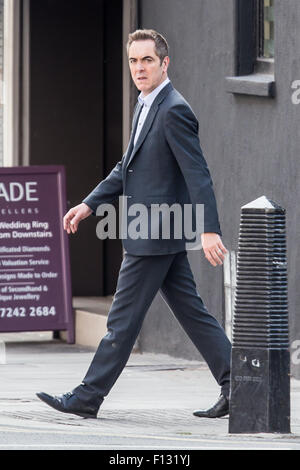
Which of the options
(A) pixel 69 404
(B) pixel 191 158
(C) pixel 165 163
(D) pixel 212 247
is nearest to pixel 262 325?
(D) pixel 212 247

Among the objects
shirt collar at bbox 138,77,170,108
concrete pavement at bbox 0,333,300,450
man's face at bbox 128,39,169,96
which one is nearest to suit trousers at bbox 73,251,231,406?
concrete pavement at bbox 0,333,300,450

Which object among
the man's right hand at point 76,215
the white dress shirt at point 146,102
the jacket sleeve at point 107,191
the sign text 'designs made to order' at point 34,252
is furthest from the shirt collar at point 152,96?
the sign text 'designs made to order' at point 34,252

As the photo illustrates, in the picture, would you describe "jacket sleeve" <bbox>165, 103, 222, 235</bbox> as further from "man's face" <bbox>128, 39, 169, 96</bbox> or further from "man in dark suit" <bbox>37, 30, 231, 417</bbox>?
"man's face" <bbox>128, 39, 169, 96</bbox>

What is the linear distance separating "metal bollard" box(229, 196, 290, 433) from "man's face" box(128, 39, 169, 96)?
100 centimetres

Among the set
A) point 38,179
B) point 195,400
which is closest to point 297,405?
point 195,400

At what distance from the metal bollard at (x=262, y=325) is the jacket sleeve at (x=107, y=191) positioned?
1.01 metres

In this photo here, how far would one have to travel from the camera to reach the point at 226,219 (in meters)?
10.7

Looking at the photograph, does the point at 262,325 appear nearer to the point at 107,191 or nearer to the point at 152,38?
the point at 107,191

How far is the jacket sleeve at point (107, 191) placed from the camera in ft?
26.5

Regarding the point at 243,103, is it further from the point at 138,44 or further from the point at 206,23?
the point at 138,44

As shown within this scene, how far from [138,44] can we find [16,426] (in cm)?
213

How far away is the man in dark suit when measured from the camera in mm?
7801
